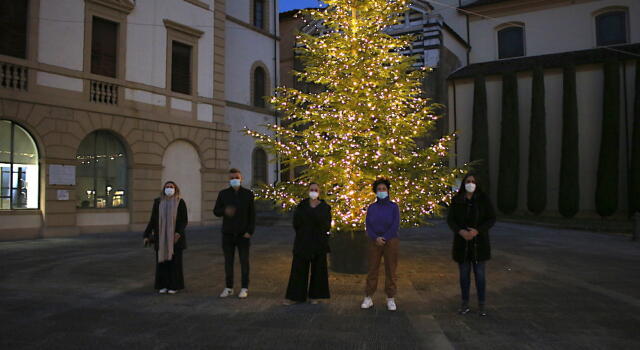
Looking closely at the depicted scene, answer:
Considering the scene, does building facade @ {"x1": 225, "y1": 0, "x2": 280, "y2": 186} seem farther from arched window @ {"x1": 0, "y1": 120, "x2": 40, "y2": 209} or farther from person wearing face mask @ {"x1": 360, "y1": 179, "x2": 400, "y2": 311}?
person wearing face mask @ {"x1": 360, "y1": 179, "x2": 400, "y2": 311}

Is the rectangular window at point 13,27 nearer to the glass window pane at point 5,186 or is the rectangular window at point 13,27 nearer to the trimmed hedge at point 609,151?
the glass window pane at point 5,186

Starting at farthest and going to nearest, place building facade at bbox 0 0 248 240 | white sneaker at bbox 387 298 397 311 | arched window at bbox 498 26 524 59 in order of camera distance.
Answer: arched window at bbox 498 26 524 59, building facade at bbox 0 0 248 240, white sneaker at bbox 387 298 397 311

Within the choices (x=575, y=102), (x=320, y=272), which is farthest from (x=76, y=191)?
(x=575, y=102)

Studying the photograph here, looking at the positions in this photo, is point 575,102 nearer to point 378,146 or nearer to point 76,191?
point 378,146

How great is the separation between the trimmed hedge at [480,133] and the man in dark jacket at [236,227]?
1983cm

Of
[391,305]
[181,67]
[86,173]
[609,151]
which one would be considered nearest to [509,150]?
[609,151]

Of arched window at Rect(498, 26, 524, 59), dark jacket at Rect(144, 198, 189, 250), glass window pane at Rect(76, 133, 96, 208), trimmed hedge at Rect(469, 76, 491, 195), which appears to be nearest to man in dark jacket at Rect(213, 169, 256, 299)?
dark jacket at Rect(144, 198, 189, 250)

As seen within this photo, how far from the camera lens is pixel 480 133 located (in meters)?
25.0

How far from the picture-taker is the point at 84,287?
7.54 metres

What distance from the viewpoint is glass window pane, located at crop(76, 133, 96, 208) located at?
16109 millimetres

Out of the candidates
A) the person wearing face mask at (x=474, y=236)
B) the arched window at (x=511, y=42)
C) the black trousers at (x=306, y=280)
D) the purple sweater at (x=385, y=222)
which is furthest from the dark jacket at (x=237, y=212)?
the arched window at (x=511, y=42)

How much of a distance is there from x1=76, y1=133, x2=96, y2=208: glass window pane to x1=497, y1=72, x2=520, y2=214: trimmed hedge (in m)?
18.9

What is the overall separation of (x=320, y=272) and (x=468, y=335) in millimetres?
2305

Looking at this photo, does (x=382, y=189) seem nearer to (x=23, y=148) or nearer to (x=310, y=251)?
(x=310, y=251)
